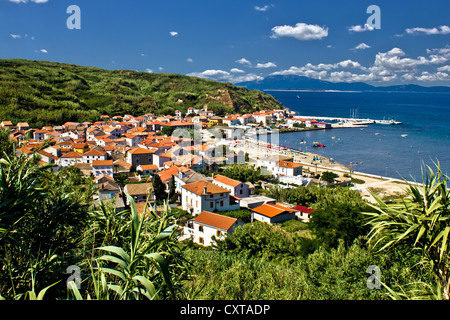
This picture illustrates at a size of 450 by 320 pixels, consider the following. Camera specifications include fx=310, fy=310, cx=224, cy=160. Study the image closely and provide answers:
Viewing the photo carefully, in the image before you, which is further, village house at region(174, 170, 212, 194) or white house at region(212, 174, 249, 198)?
village house at region(174, 170, 212, 194)

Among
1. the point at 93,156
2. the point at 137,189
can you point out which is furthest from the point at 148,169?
the point at 137,189

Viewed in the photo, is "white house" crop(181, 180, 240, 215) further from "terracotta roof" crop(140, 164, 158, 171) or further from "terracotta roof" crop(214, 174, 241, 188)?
"terracotta roof" crop(140, 164, 158, 171)

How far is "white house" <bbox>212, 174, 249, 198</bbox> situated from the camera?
21016mm

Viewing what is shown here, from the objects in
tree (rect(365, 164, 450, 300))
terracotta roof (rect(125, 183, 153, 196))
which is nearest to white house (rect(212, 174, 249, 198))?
terracotta roof (rect(125, 183, 153, 196))

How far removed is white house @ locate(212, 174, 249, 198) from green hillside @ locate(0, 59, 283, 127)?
36.7m

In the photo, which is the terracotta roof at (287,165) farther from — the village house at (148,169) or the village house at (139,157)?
the village house at (139,157)

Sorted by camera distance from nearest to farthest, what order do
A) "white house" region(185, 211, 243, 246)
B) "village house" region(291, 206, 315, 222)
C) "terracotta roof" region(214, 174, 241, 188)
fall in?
1. "white house" region(185, 211, 243, 246)
2. "village house" region(291, 206, 315, 222)
3. "terracotta roof" region(214, 174, 241, 188)

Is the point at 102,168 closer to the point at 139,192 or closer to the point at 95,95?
the point at 139,192

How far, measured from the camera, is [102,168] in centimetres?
2533

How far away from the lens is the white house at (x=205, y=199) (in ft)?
59.9

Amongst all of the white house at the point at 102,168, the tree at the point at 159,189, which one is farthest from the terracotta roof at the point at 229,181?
the white house at the point at 102,168

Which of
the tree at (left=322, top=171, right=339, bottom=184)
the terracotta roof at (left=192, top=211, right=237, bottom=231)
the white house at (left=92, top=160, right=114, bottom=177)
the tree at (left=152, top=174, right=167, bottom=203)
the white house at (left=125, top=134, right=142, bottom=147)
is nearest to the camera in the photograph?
the terracotta roof at (left=192, top=211, right=237, bottom=231)

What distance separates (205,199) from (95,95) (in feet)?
209
